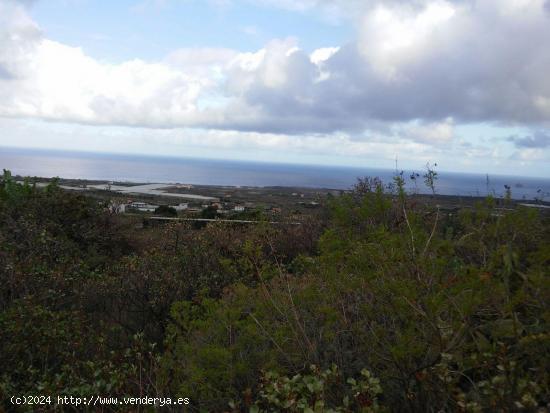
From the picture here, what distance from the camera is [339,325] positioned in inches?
137

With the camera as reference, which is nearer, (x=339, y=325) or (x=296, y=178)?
(x=339, y=325)

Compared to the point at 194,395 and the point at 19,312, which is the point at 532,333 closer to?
the point at 194,395

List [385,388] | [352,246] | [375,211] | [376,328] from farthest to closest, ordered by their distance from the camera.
Answer: [375,211]
[352,246]
[376,328]
[385,388]

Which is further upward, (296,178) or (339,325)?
(296,178)

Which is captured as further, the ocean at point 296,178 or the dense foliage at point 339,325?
the ocean at point 296,178

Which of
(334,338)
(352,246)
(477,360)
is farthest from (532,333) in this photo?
(352,246)

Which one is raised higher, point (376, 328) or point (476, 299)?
point (476, 299)

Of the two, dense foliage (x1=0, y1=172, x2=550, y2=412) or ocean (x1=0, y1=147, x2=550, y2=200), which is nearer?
dense foliage (x1=0, y1=172, x2=550, y2=412)

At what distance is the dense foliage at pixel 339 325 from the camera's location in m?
2.53

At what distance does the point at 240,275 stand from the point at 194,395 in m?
3.30

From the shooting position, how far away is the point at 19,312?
4.62 meters

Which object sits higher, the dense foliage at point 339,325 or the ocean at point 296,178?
the ocean at point 296,178

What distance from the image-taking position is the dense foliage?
2527 mm

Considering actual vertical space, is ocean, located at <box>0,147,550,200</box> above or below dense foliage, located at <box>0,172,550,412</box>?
above
